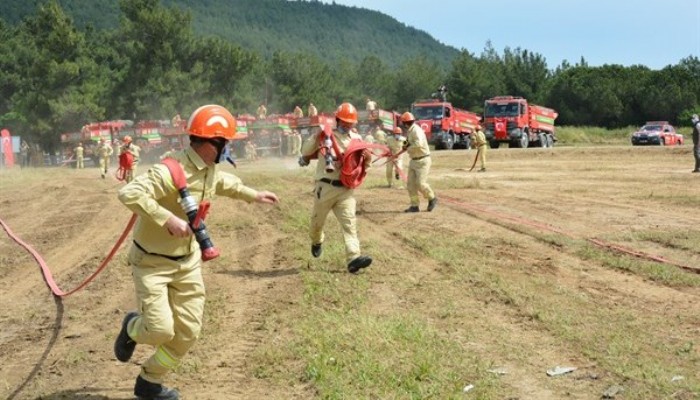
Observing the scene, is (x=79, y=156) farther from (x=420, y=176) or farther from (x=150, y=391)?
(x=150, y=391)

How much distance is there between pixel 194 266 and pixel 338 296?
3.22 meters

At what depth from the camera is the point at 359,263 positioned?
9.95 meters

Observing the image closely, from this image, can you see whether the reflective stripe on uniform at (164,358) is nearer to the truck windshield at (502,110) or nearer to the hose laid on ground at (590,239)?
the hose laid on ground at (590,239)

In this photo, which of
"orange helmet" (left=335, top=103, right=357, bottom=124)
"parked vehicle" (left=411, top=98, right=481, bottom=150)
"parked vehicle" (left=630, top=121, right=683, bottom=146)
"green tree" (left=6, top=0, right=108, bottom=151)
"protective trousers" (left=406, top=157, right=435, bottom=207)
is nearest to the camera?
"orange helmet" (left=335, top=103, right=357, bottom=124)

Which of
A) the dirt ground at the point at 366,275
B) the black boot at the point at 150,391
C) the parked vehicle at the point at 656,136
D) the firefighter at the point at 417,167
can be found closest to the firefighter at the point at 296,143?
the parked vehicle at the point at 656,136

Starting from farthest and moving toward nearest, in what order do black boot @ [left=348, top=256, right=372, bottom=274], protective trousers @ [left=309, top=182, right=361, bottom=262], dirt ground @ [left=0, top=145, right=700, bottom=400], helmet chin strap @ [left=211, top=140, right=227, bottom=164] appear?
protective trousers @ [left=309, top=182, right=361, bottom=262]
black boot @ [left=348, top=256, right=372, bottom=274]
dirt ground @ [left=0, top=145, right=700, bottom=400]
helmet chin strap @ [left=211, top=140, right=227, bottom=164]

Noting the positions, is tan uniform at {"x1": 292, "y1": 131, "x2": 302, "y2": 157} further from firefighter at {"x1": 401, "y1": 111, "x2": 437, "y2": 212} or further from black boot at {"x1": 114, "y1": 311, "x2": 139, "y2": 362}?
black boot at {"x1": 114, "y1": 311, "x2": 139, "y2": 362}

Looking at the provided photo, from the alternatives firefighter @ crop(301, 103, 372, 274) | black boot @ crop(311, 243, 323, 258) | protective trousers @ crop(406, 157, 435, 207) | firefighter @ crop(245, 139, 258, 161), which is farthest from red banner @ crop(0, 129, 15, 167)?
firefighter @ crop(301, 103, 372, 274)

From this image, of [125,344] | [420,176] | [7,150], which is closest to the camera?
[125,344]

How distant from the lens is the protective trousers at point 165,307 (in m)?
5.62

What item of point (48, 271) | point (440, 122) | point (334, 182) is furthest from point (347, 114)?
point (440, 122)

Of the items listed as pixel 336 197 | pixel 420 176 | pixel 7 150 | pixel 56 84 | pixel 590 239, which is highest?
pixel 56 84

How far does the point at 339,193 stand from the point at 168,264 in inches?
185

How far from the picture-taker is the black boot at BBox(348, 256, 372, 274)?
990 centimetres
